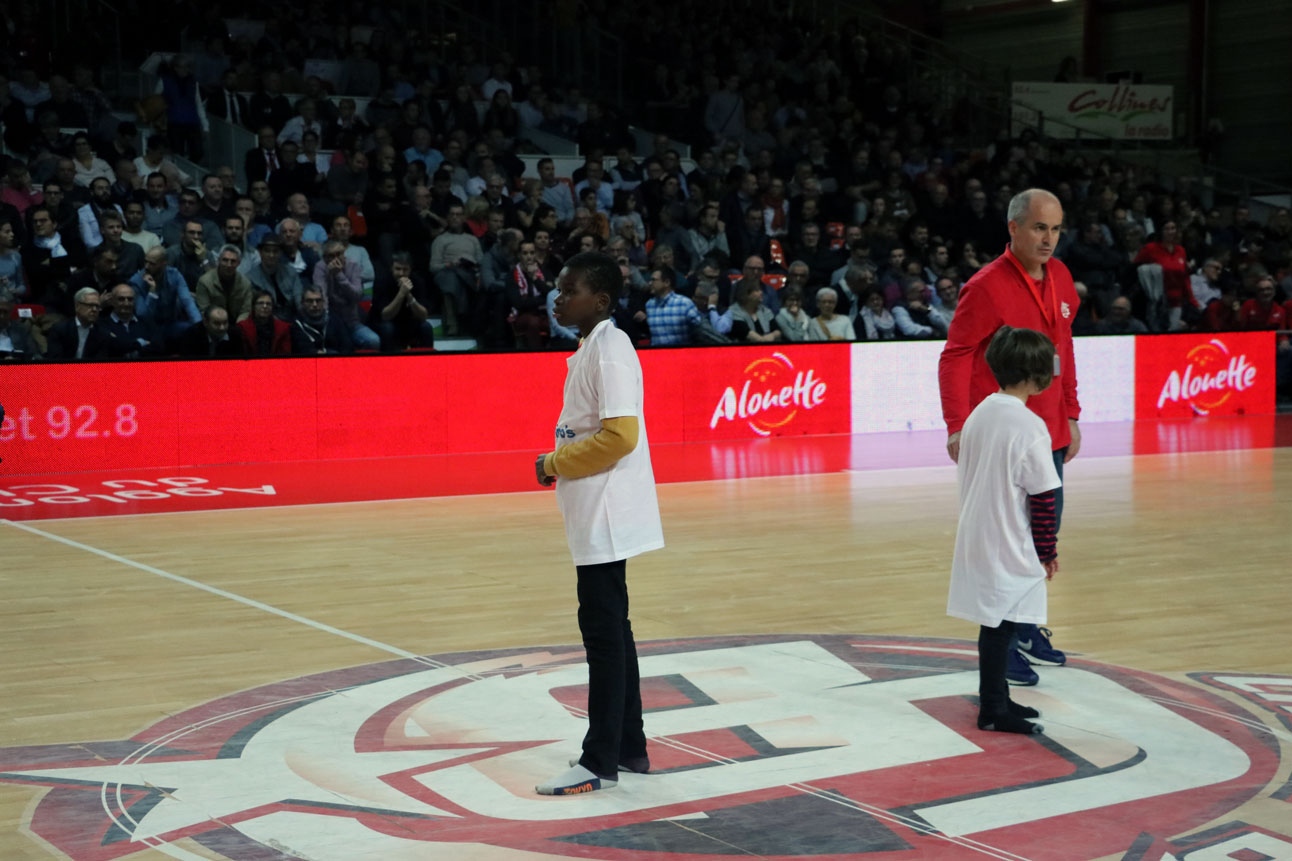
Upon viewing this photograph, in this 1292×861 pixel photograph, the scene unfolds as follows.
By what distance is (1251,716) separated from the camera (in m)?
5.86

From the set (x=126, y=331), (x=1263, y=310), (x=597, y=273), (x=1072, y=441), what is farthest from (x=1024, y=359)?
(x=1263, y=310)

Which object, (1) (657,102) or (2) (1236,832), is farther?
(1) (657,102)

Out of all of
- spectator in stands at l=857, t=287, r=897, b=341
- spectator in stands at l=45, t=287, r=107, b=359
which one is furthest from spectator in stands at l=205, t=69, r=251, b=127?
spectator in stands at l=857, t=287, r=897, b=341

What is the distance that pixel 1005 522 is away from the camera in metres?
5.73

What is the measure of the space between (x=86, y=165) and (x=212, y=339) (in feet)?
10.1

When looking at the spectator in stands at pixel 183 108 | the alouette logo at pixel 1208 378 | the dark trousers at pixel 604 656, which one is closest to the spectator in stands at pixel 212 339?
the spectator in stands at pixel 183 108

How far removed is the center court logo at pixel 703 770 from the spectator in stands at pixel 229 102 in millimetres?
14091

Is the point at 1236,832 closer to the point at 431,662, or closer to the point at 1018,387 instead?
the point at 1018,387

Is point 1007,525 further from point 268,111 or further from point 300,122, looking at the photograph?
point 268,111

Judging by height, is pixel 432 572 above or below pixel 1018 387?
below

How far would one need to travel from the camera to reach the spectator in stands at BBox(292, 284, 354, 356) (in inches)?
614

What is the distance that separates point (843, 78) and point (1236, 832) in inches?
877

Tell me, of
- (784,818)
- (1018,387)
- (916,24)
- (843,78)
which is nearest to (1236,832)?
(784,818)

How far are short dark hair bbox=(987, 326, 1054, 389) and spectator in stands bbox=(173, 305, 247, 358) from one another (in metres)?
10.4
